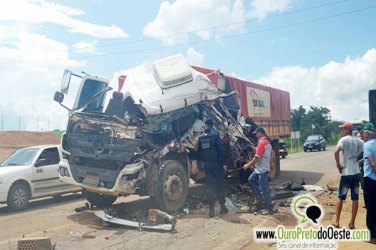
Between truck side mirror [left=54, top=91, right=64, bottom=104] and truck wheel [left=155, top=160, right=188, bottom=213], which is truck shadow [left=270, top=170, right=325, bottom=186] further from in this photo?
→ truck side mirror [left=54, top=91, right=64, bottom=104]

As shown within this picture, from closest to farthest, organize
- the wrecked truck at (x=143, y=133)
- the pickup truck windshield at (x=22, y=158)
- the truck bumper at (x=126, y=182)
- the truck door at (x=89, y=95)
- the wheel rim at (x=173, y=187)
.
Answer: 1. the truck bumper at (x=126, y=182)
2. the wrecked truck at (x=143, y=133)
3. the wheel rim at (x=173, y=187)
4. the truck door at (x=89, y=95)
5. the pickup truck windshield at (x=22, y=158)

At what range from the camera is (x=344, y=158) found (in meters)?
6.79

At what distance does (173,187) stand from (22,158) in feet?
15.5

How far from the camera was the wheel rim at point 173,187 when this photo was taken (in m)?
8.08

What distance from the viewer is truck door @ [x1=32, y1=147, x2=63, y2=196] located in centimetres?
1031

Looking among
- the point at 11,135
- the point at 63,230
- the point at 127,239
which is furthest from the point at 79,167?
Result: the point at 11,135

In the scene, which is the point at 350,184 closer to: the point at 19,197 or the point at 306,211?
the point at 306,211

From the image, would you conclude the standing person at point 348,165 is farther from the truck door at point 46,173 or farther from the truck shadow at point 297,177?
the truck door at point 46,173

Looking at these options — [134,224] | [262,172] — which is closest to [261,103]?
[262,172]

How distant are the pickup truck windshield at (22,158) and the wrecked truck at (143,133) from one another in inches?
88.8

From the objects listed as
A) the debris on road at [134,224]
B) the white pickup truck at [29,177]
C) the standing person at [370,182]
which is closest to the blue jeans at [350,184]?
the standing person at [370,182]

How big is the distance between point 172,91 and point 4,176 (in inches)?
181

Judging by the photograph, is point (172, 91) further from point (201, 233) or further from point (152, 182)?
point (201, 233)

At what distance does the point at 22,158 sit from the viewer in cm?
1066
